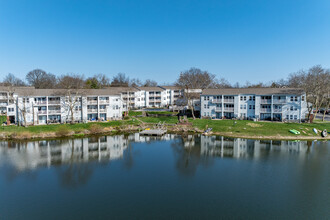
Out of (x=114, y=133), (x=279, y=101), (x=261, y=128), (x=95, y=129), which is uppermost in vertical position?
(x=279, y=101)

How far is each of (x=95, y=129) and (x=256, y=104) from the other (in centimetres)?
3484

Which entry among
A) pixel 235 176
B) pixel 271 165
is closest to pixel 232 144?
pixel 271 165

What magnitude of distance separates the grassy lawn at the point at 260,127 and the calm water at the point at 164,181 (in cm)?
508

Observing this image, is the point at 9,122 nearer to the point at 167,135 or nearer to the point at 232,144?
the point at 167,135

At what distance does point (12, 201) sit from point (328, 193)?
2707 centimetres

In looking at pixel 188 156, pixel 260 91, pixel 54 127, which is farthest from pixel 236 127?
pixel 54 127

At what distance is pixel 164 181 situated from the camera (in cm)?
2442

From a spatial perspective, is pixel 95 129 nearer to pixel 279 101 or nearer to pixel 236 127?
pixel 236 127

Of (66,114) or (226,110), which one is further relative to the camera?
Answer: (226,110)

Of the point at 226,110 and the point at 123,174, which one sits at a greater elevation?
the point at 226,110

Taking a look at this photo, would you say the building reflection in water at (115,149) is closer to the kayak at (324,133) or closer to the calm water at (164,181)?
the calm water at (164,181)

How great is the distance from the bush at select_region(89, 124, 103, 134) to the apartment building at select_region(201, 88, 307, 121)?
2486 cm

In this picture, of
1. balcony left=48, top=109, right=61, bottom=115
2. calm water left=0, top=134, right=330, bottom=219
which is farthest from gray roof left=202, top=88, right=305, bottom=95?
balcony left=48, top=109, right=61, bottom=115

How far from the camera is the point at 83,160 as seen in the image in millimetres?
31109
